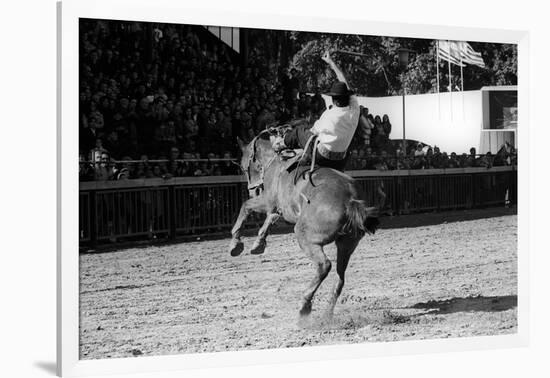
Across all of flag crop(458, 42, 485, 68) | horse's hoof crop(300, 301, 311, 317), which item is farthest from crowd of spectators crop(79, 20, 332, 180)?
flag crop(458, 42, 485, 68)

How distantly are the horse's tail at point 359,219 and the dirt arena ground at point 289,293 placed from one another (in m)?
0.14

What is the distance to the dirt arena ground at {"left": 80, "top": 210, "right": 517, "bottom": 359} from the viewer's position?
10.6 metres

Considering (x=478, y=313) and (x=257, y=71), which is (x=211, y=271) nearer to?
(x=257, y=71)

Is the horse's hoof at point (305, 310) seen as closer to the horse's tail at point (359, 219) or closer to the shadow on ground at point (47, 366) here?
the horse's tail at point (359, 219)

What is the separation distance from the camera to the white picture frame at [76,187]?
33.3ft

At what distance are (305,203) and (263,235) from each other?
23.7 inches

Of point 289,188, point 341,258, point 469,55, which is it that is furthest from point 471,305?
point 469,55

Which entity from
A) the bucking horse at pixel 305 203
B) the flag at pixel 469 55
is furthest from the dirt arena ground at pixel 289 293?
the flag at pixel 469 55

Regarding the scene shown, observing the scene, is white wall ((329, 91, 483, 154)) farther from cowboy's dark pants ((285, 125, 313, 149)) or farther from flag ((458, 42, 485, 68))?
cowboy's dark pants ((285, 125, 313, 149))

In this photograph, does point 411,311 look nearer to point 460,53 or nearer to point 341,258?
point 341,258

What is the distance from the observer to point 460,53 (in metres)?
12.6

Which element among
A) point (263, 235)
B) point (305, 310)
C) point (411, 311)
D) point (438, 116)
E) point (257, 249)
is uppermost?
point (438, 116)

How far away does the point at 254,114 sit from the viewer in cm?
1130

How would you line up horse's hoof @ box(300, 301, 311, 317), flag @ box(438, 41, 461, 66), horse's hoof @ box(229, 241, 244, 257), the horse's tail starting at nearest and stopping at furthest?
horse's hoof @ box(229, 241, 244, 257) < horse's hoof @ box(300, 301, 311, 317) < the horse's tail < flag @ box(438, 41, 461, 66)
